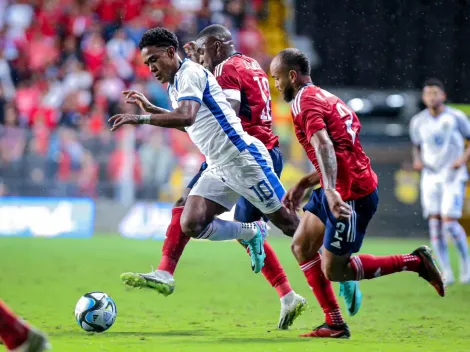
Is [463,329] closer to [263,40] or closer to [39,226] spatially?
[39,226]

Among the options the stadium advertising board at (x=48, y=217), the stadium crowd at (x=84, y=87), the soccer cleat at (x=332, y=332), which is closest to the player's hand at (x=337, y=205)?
the soccer cleat at (x=332, y=332)

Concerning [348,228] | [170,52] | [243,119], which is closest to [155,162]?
[243,119]

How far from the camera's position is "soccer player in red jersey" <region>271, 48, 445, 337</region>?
20.1 ft

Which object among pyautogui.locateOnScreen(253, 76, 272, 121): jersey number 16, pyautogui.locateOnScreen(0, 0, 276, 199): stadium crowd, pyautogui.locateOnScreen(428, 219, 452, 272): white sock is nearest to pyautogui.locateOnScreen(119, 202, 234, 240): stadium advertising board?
pyautogui.locateOnScreen(0, 0, 276, 199): stadium crowd

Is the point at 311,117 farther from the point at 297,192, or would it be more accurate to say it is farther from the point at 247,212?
the point at 247,212

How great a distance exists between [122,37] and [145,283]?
513 inches

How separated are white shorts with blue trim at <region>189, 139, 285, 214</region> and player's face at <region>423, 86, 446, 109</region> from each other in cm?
441

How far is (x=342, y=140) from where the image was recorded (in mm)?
6215

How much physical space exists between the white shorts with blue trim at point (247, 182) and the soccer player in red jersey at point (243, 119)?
9 centimetres

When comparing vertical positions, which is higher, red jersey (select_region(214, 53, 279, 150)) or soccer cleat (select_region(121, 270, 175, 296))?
red jersey (select_region(214, 53, 279, 150))

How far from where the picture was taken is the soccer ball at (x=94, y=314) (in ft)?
21.2

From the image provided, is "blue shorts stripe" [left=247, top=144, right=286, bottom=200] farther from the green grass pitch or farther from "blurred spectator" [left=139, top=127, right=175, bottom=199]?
"blurred spectator" [left=139, top=127, right=175, bottom=199]

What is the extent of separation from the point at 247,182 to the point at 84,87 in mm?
11941

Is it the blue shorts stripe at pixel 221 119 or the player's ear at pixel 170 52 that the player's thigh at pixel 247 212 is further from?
the player's ear at pixel 170 52
